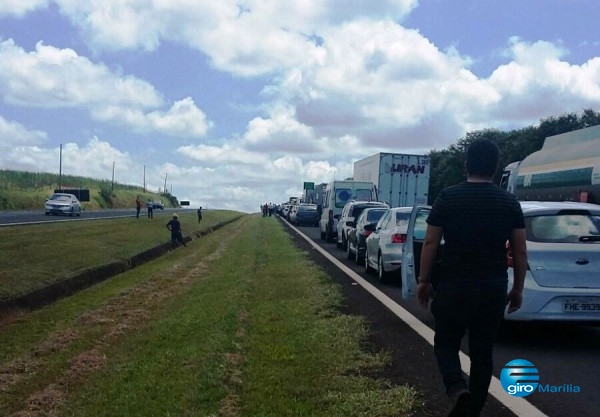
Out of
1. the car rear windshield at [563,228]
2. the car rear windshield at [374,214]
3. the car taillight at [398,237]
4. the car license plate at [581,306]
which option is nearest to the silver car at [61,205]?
the car rear windshield at [374,214]

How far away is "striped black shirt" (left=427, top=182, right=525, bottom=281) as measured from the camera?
464 cm

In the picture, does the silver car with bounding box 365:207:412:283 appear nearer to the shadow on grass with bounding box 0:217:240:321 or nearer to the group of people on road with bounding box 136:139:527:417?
the shadow on grass with bounding box 0:217:240:321

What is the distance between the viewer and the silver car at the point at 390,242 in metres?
14.5

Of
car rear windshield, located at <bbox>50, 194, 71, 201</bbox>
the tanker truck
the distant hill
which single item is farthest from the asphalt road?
the distant hill

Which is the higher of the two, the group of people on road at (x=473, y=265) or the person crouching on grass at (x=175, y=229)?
the group of people on road at (x=473, y=265)

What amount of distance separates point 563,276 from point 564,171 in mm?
15895

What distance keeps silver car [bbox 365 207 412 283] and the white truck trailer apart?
1562cm

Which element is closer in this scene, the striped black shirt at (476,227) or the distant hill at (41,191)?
the striped black shirt at (476,227)

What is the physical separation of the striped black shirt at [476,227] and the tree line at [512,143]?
52.5 metres

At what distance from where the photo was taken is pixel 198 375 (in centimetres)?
678

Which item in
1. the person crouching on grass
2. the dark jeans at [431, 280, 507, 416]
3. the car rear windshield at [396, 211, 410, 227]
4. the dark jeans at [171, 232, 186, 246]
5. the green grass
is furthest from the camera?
the dark jeans at [171, 232, 186, 246]

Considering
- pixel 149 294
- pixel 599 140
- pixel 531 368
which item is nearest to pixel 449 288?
pixel 531 368

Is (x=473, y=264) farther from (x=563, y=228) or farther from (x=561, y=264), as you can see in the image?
(x=563, y=228)

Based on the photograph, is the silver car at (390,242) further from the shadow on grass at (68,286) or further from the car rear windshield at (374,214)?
the shadow on grass at (68,286)
